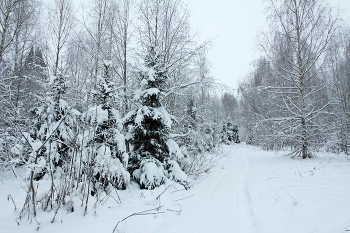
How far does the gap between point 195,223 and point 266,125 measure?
39.0 ft

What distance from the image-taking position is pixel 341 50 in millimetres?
17078

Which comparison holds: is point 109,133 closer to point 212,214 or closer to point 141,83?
point 141,83

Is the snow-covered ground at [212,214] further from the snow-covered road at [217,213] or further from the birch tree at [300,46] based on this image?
the birch tree at [300,46]

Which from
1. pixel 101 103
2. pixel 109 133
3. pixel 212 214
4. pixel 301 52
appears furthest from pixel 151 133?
pixel 301 52

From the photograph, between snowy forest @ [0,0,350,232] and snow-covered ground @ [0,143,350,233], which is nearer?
snow-covered ground @ [0,143,350,233]

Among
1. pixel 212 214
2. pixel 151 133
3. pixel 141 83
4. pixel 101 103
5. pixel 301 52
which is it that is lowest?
pixel 212 214

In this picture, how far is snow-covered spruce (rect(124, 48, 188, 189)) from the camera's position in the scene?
607cm

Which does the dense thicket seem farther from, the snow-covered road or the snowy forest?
the snow-covered road

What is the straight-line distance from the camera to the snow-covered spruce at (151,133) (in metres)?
6.07

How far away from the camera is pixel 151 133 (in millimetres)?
6336

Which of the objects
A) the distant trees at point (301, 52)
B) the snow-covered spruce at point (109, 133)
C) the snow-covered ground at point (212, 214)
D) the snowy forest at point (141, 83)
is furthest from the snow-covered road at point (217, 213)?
the distant trees at point (301, 52)

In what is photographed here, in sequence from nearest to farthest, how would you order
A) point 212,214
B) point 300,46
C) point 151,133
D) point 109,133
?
point 212,214 < point 109,133 < point 151,133 < point 300,46

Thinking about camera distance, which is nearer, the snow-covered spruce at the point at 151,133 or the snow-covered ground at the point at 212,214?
the snow-covered ground at the point at 212,214

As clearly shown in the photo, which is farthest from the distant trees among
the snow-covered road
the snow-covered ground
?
the snow-covered road
